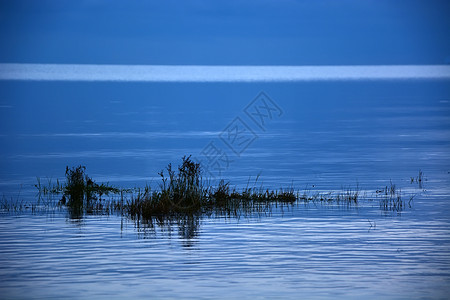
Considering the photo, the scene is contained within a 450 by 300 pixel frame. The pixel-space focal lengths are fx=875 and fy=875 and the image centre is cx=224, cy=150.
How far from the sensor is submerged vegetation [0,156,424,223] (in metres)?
21.6

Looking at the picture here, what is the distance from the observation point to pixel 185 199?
22391 mm

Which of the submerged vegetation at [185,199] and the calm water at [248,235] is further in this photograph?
the submerged vegetation at [185,199]

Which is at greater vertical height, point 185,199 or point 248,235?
point 185,199

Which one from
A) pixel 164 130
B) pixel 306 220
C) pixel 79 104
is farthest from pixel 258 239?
pixel 79 104

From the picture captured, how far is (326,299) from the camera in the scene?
43.7 ft

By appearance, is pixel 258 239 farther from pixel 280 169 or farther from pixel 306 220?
pixel 280 169

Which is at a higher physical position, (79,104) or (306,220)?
(79,104)

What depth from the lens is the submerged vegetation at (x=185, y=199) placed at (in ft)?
70.9

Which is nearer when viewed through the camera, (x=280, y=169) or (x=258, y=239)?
(x=258, y=239)

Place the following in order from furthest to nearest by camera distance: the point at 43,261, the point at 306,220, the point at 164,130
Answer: the point at 164,130
the point at 306,220
the point at 43,261

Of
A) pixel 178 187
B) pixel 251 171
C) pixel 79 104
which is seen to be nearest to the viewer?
pixel 178 187

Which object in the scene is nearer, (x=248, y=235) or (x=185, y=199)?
Result: (x=248, y=235)

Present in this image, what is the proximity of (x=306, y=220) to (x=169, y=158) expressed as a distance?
18.1m

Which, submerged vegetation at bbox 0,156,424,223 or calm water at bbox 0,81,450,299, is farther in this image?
submerged vegetation at bbox 0,156,424,223
